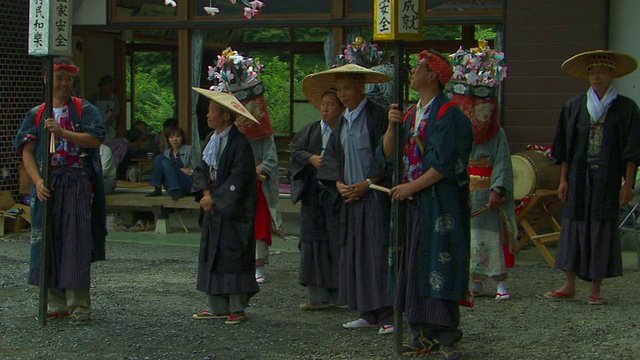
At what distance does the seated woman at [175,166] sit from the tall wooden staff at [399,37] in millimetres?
5920

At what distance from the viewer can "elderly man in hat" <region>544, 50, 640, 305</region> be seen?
827 centimetres

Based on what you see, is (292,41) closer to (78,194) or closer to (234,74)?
(234,74)

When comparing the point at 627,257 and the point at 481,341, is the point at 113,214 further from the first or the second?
the point at 481,341

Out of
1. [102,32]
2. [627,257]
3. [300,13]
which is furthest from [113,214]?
[627,257]

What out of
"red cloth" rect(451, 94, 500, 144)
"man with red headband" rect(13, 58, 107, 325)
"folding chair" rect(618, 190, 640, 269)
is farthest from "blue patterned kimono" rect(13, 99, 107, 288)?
"folding chair" rect(618, 190, 640, 269)

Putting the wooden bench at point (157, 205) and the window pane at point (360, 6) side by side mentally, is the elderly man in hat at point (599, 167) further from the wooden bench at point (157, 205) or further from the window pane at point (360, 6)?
the wooden bench at point (157, 205)

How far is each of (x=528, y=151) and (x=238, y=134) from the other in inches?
150

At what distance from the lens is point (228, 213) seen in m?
7.52

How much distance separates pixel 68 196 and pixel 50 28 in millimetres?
1197

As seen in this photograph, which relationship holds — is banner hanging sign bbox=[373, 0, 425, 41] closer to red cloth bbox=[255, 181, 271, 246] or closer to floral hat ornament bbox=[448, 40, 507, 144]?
floral hat ornament bbox=[448, 40, 507, 144]

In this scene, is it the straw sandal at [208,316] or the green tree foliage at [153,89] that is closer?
the straw sandal at [208,316]

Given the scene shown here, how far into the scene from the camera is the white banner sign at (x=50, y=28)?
7.24 metres

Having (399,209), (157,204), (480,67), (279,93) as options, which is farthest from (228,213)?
(279,93)

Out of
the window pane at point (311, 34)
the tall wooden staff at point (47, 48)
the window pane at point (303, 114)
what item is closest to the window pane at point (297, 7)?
the window pane at point (311, 34)
